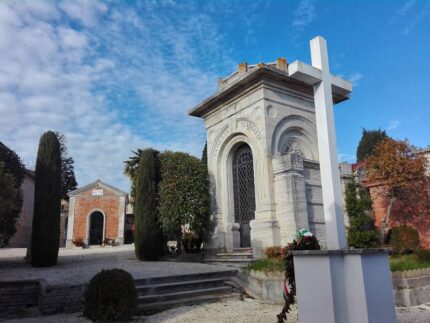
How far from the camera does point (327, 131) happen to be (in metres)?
5.20

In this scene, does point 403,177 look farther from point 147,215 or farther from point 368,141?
point 368,141

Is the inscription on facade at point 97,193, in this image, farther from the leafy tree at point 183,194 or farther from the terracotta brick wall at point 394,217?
the terracotta brick wall at point 394,217

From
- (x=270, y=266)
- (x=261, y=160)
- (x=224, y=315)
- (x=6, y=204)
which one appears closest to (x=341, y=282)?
(x=224, y=315)

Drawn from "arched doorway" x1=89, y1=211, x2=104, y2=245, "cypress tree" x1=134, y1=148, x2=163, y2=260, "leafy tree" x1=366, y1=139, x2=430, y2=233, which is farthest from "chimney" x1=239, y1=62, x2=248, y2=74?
"arched doorway" x1=89, y1=211, x2=104, y2=245

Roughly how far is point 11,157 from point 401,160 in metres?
23.1

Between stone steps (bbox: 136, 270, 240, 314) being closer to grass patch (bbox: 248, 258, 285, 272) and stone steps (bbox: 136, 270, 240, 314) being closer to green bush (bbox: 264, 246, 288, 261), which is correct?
grass patch (bbox: 248, 258, 285, 272)

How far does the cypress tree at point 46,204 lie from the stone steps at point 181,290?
533 cm

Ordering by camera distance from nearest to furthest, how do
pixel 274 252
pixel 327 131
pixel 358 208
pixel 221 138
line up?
pixel 327 131 → pixel 274 252 → pixel 358 208 → pixel 221 138

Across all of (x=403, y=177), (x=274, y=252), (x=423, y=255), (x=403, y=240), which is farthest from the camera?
(x=403, y=177)

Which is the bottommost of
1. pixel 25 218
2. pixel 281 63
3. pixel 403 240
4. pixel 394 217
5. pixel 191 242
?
pixel 403 240

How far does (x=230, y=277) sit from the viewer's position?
9.38 meters

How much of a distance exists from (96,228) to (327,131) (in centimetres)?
2944

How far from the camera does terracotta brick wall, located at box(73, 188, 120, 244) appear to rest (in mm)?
30344

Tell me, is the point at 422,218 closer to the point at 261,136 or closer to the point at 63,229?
the point at 261,136
